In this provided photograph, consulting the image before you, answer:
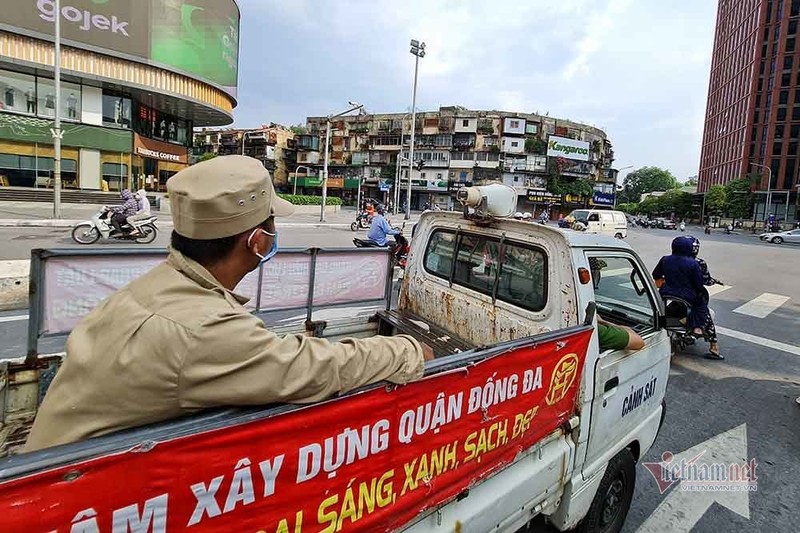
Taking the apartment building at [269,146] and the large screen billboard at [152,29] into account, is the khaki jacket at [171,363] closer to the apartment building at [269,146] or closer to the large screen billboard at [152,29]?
the large screen billboard at [152,29]

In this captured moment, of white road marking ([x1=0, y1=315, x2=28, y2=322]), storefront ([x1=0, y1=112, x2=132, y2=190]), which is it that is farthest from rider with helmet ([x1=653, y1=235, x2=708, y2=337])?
storefront ([x1=0, y1=112, x2=132, y2=190])

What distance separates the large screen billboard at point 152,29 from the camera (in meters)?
26.0

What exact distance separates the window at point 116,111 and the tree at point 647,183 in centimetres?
11921

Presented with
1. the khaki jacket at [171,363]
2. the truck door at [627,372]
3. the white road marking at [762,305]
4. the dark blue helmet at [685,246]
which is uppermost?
the dark blue helmet at [685,246]

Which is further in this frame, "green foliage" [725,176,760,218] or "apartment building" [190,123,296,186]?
"apartment building" [190,123,296,186]

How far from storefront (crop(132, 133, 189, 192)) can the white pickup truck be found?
108ft

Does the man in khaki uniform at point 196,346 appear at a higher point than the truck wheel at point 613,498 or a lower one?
Result: higher

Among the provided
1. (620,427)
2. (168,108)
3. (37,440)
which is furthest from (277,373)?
(168,108)

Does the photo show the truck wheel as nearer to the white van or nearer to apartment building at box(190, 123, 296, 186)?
the white van

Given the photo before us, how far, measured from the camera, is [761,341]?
24.0ft

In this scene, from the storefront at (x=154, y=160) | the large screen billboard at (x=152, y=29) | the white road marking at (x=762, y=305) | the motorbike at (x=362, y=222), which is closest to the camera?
the white road marking at (x=762, y=305)

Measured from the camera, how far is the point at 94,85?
2898cm

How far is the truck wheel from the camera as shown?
8.61 feet

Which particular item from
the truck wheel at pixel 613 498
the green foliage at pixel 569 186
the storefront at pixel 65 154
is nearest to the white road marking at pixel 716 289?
the truck wheel at pixel 613 498
